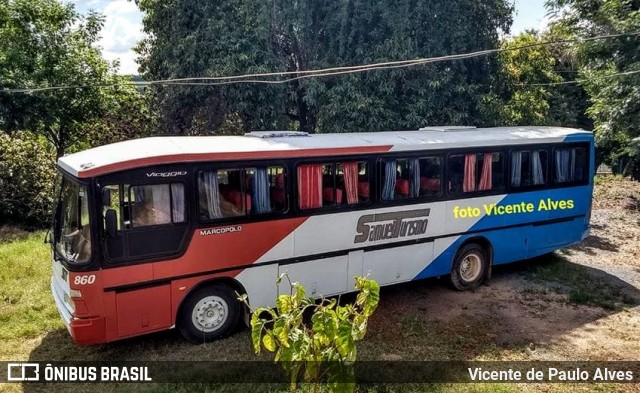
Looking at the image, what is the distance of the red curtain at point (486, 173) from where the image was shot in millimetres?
9648

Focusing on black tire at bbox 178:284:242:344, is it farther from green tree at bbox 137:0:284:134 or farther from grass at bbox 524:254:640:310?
green tree at bbox 137:0:284:134

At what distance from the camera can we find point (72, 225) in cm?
672

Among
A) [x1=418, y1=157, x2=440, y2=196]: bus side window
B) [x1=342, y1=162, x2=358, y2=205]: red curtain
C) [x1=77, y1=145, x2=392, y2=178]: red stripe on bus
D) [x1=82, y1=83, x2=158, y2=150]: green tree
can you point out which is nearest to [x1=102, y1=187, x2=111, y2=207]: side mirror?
[x1=77, y1=145, x2=392, y2=178]: red stripe on bus

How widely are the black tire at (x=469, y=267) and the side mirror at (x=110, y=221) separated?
6351 millimetres

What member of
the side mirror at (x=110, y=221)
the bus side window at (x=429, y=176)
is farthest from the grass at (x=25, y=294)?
the bus side window at (x=429, y=176)

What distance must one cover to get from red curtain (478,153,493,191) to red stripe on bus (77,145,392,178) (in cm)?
224

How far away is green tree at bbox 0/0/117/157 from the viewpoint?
1459 centimetres

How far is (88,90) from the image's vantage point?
1650 cm

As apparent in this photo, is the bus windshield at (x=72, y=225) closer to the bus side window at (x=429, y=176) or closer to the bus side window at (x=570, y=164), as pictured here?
the bus side window at (x=429, y=176)

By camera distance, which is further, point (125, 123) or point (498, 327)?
point (125, 123)

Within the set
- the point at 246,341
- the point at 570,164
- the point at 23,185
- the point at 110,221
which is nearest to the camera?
the point at 110,221

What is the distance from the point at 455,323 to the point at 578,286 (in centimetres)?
352

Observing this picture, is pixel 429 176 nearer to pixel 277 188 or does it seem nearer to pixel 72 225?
pixel 277 188

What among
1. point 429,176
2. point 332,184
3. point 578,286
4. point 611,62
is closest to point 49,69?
point 332,184
